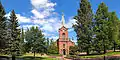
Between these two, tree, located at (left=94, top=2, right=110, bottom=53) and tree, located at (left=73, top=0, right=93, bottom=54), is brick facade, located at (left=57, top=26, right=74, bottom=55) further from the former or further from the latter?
tree, located at (left=94, top=2, right=110, bottom=53)

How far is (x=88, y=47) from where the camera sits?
55438 mm

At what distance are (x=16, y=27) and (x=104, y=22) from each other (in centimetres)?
2175

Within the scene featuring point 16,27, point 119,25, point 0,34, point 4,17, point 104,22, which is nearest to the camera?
point 0,34

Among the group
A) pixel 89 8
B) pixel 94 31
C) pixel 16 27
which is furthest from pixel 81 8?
pixel 16 27

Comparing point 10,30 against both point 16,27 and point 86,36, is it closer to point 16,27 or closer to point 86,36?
point 16,27

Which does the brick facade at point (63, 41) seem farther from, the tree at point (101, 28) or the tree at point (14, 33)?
the tree at point (14, 33)

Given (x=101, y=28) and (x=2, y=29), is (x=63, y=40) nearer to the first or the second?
(x=101, y=28)

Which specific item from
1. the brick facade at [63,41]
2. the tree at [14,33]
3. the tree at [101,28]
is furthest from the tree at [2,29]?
the brick facade at [63,41]

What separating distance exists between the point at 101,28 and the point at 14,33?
2159 cm

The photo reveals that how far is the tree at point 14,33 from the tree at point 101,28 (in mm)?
19649

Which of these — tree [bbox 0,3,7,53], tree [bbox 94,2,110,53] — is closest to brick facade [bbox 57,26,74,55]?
tree [bbox 94,2,110,53]

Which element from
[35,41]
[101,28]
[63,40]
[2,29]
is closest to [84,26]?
[101,28]

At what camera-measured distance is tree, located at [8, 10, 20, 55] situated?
4768 cm

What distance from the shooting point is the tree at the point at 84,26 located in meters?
55.8
